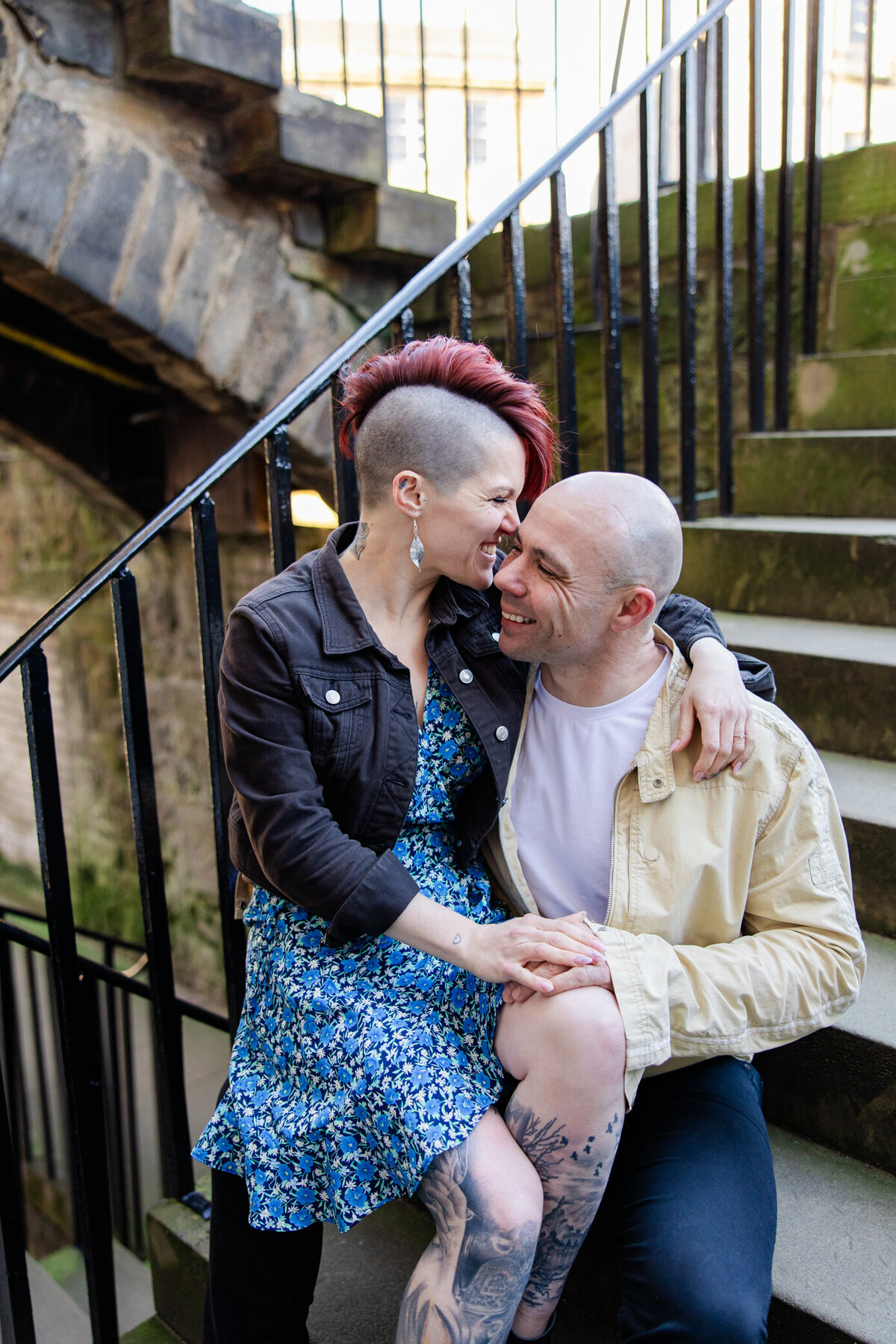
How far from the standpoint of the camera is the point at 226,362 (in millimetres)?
3312

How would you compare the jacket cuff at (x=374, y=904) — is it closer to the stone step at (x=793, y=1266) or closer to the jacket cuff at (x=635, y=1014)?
the jacket cuff at (x=635, y=1014)

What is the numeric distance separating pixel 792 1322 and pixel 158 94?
11.3 feet

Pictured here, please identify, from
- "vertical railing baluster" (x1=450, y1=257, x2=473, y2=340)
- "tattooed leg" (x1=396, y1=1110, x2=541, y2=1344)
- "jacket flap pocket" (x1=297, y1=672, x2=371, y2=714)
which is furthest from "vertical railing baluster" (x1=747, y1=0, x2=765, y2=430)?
"tattooed leg" (x1=396, y1=1110, x2=541, y2=1344)

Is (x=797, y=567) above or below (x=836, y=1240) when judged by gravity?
above

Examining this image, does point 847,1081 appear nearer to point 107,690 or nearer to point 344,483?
point 344,483

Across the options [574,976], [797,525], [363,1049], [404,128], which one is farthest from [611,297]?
[404,128]

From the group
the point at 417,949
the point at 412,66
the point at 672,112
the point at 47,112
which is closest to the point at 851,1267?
the point at 417,949

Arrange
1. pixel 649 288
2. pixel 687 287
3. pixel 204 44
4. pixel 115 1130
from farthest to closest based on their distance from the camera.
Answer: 1. pixel 115 1130
2. pixel 204 44
3. pixel 687 287
4. pixel 649 288

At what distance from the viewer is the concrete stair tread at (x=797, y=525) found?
7.54 ft

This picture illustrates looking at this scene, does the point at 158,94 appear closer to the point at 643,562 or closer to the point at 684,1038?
the point at 643,562

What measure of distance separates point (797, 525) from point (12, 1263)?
225 centimetres

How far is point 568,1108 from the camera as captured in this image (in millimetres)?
1213

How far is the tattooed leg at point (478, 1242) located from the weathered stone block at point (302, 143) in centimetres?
297

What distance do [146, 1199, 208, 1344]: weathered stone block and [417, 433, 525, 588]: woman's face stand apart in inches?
53.4
